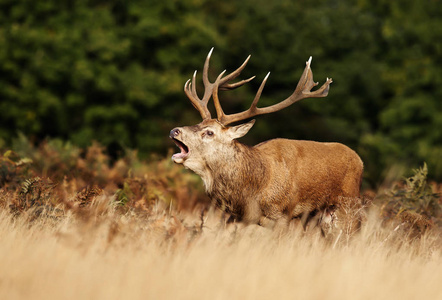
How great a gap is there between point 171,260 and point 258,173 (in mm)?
2780

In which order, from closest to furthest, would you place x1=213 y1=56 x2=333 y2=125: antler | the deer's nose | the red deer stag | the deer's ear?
the deer's nose → the red deer stag → the deer's ear → x1=213 y1=56 x2=333 y2=125: antler

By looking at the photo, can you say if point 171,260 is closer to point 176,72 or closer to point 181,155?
point 181,155

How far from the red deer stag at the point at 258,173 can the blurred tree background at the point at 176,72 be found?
12354 millimetres

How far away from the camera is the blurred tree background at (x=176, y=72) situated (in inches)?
926

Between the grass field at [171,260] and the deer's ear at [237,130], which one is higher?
the deer's ear at [237,130]

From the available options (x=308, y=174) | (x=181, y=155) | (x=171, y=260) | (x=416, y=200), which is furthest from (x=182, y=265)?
(x=416, y=200)

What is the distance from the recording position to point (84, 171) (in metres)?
10.8

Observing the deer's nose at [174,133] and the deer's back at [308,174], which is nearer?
the deer's nose at [174,133]

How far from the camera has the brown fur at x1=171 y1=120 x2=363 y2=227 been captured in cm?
761

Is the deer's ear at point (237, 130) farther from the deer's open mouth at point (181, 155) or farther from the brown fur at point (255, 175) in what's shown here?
the deer's open mouth at point (181, 155)

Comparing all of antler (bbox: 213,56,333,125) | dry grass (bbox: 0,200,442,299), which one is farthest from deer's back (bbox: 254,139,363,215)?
dry grass (bbox: 0,200,442,299)

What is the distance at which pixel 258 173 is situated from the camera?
776cm

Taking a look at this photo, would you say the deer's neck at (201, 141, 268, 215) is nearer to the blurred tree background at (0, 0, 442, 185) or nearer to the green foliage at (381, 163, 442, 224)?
the green foliage at (381, 163, 442, 224)

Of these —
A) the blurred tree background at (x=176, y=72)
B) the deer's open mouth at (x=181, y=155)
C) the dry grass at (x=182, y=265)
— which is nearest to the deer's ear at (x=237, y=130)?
Result: the deer's open mouth at (x=181, y=155)
